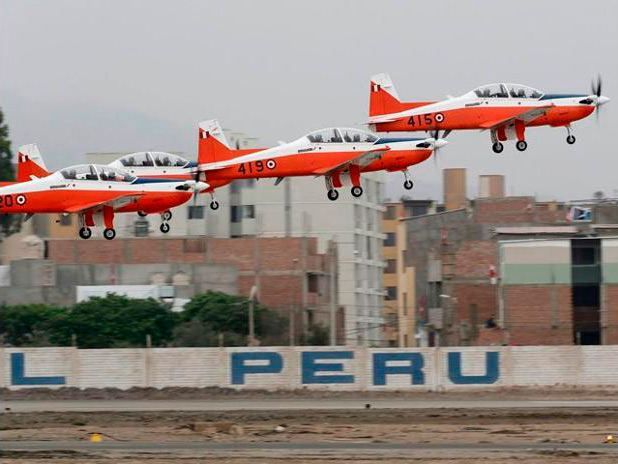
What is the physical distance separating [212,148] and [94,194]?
19.7 feet

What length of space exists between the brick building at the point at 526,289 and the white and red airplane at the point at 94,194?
24.5 m

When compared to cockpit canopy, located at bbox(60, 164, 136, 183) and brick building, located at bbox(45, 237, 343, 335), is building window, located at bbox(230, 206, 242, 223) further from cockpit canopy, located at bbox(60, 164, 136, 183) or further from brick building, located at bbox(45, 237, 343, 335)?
cockpit canopy, located at bbox(60, 164, 136, 183)

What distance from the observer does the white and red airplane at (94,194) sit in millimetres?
55938

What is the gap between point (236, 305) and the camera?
300ft

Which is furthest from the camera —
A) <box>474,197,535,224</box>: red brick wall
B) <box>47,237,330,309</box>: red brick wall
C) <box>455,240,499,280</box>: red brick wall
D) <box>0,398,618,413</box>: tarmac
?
<box>474,197,535,224</box>: red brick wall

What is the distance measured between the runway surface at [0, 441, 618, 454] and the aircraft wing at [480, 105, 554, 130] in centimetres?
1498

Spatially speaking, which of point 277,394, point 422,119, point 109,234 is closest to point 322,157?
point 422,119

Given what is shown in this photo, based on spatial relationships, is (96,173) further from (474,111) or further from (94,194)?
(474,111)

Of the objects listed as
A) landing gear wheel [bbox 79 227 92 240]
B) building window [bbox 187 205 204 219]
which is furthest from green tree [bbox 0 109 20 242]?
landing gear wheel [bbox 79 227 92 240]

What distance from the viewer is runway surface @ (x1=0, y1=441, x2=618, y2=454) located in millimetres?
45250

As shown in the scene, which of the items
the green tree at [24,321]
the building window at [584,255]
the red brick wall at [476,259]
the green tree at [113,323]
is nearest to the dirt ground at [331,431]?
the building window at [584,255]

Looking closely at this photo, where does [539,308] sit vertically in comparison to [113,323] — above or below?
above

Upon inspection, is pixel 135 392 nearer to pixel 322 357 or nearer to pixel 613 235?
pixel 322 357

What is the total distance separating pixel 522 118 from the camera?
5553 cm
